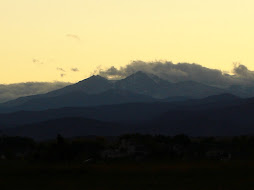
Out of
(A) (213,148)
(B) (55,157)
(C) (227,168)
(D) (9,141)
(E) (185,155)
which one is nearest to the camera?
(C) (227,168)

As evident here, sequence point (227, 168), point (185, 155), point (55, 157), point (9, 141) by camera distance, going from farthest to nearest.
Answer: point (9, 141) < point (185, 155) < point (55, 157) < point (227, 168)

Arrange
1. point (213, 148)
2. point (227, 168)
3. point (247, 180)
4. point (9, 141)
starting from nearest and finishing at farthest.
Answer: point (247, 180) → point (227, 168) → point (213, 148) → point (9, 141)

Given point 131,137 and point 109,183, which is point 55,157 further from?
point 109,183

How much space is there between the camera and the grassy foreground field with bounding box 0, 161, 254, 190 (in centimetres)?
4941

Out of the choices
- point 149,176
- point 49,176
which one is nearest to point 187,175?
point 149,176

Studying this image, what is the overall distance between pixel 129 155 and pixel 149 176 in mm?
35072

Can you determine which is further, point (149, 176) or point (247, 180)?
point (149, 176)

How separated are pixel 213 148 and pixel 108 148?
1692cm

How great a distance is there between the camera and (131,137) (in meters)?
104

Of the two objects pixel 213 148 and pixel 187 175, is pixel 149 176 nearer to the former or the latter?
pixel 187 175

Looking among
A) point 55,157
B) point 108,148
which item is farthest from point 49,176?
point 108,148

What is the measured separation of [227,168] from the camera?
64500 millimetres

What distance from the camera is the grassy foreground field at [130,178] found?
49.4m

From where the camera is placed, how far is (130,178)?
5566 cm
